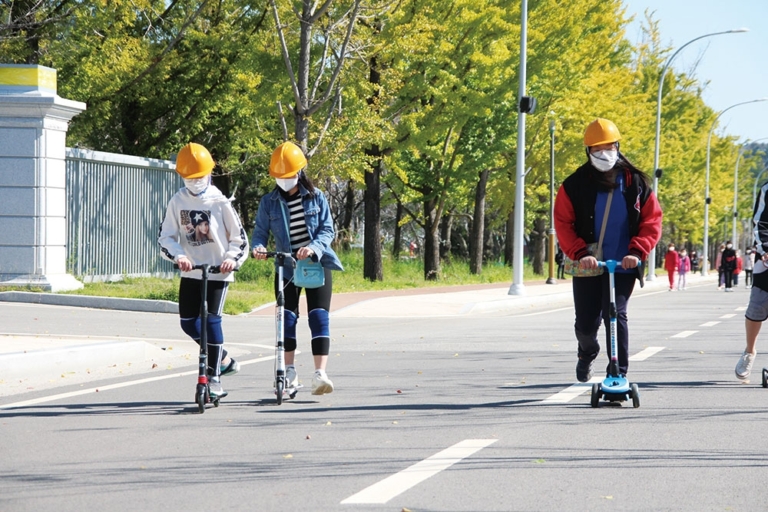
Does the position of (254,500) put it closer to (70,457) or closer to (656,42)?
(70,457)

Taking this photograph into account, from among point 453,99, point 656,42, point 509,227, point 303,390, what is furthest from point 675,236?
point 303,390

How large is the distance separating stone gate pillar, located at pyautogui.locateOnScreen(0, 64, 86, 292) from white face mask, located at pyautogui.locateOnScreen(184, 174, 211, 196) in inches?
485

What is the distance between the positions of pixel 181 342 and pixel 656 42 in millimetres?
42246

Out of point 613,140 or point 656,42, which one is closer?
point 613,140

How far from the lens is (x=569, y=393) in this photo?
8938mm

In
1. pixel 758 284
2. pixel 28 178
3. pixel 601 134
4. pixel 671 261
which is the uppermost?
pixel 28 178

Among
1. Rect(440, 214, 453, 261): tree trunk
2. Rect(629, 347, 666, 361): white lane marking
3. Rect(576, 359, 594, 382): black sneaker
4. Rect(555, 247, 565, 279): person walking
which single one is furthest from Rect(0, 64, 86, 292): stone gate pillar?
Rect(440, 214, 453, 261): tree trunk

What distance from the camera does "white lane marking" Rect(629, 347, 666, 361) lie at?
12.0 meters

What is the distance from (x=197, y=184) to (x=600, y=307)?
9.43ft

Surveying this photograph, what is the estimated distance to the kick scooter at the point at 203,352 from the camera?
788 cm

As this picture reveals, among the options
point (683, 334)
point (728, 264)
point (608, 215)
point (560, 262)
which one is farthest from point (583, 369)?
point (560, 262)

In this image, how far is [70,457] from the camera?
621cm

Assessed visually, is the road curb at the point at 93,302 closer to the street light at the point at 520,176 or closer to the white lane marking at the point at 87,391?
the white lane marking at the point at 87,391

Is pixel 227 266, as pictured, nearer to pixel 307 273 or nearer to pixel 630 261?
pixel 307 273
